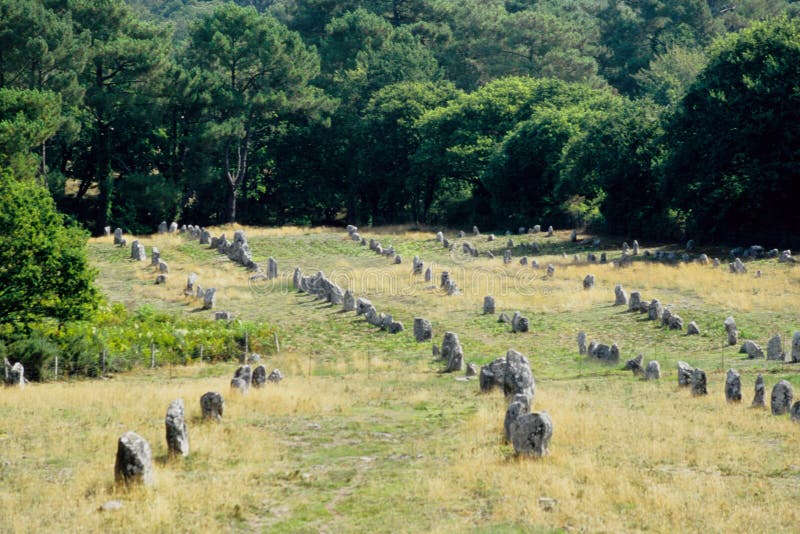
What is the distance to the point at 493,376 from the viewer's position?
2695cm

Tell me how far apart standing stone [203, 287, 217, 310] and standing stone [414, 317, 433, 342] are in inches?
406

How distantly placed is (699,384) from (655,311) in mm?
13640

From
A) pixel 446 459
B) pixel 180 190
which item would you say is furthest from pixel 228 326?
pixel 180 190

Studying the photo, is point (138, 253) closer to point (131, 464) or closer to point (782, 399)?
point (782, 399)

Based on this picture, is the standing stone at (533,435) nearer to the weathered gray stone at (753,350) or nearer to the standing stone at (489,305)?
the weathered gray stone at (753,350)

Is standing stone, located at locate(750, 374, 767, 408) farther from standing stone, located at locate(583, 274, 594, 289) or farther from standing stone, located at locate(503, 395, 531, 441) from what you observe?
standing stone, located at locate(583, 274, 594, 289)

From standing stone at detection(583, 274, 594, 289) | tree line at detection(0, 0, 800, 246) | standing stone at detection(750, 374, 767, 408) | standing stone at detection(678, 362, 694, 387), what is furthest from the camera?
tree line at detection(0, 0, 800, 246)

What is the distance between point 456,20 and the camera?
368 ft

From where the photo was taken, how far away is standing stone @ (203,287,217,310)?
4454 centimetres

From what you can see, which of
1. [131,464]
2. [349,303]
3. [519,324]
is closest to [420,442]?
[131,464]

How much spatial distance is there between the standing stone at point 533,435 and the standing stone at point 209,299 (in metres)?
26.9

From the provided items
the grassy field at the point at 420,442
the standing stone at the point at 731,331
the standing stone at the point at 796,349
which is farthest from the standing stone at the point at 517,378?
the standing stone at the point at 731,331

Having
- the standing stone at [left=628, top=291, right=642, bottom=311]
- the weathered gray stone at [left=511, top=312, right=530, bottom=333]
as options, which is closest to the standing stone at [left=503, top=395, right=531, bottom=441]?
the weathered gray stone at [left=511, top=312, right=530, bottom=333]

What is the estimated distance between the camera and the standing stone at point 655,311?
40.0 meters
